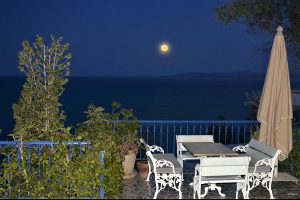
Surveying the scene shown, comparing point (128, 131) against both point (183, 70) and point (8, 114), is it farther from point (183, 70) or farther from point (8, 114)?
point (183, 70)

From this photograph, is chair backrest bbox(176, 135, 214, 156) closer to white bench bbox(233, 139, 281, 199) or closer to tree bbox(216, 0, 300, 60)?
white bench bbox(233, 139, 281, 199)

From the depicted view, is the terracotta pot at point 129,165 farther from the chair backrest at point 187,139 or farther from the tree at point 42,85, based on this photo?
the tree at point 42,85

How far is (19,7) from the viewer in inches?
1297

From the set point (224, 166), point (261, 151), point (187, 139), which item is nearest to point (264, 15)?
point (187, 139)

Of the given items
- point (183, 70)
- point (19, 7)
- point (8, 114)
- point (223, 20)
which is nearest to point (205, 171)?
point (223, 20)

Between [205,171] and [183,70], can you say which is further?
[183,70]

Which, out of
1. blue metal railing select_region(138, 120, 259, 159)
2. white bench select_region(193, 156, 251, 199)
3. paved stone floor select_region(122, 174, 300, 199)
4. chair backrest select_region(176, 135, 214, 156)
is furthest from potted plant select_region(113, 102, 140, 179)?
white bench select_region(193, 156, 251, 199)

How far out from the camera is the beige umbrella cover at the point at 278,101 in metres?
6.18

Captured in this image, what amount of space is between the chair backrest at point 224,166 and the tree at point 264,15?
4.05m

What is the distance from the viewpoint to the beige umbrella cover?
6.18 meters

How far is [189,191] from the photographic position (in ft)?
20.0

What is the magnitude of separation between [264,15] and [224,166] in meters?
4.36

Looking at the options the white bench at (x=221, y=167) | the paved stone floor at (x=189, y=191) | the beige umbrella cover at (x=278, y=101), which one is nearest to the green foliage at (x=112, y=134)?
the paved stone floor at (x=189, y=191)

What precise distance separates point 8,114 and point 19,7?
18.1 m
